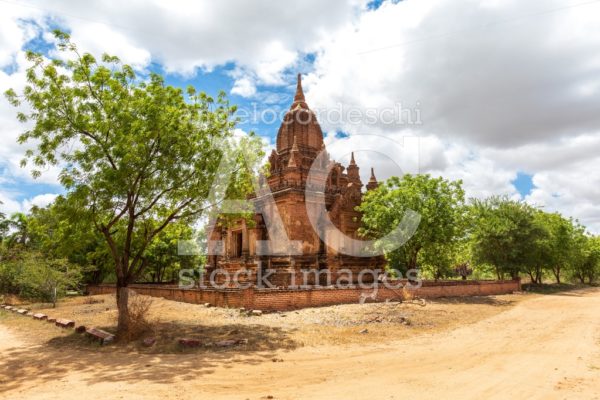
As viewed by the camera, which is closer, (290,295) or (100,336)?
(100,336)

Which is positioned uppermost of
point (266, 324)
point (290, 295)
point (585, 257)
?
point (585, 257)

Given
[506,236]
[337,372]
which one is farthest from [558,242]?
[337,372]

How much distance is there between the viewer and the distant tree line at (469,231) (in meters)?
23.6

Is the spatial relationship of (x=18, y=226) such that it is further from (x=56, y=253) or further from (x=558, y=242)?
(x=558, y=242)

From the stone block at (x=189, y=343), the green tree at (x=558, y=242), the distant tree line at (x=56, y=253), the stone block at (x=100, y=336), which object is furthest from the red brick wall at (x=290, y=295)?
the green tree at (x=558, y=242)

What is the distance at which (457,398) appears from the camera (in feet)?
21.4

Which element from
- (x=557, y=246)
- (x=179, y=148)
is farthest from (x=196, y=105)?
(x=557, y=246)

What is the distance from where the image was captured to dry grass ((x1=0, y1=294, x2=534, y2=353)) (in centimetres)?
1129

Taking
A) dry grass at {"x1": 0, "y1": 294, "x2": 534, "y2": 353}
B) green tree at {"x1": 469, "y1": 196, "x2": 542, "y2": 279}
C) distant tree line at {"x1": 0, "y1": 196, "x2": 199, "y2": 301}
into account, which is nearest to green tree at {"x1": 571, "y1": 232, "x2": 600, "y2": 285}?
green tree at {"x1": 469, "y1": 196, "x2": 542, "y2": 279}

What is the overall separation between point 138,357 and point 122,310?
9.10 ft

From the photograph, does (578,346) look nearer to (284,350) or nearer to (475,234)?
(284,350)

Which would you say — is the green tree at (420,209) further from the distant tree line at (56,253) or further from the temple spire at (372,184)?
the distant tree line at (56,253)

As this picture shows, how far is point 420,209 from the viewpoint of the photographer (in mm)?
23141

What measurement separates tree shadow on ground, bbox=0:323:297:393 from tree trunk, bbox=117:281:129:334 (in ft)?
2.04
